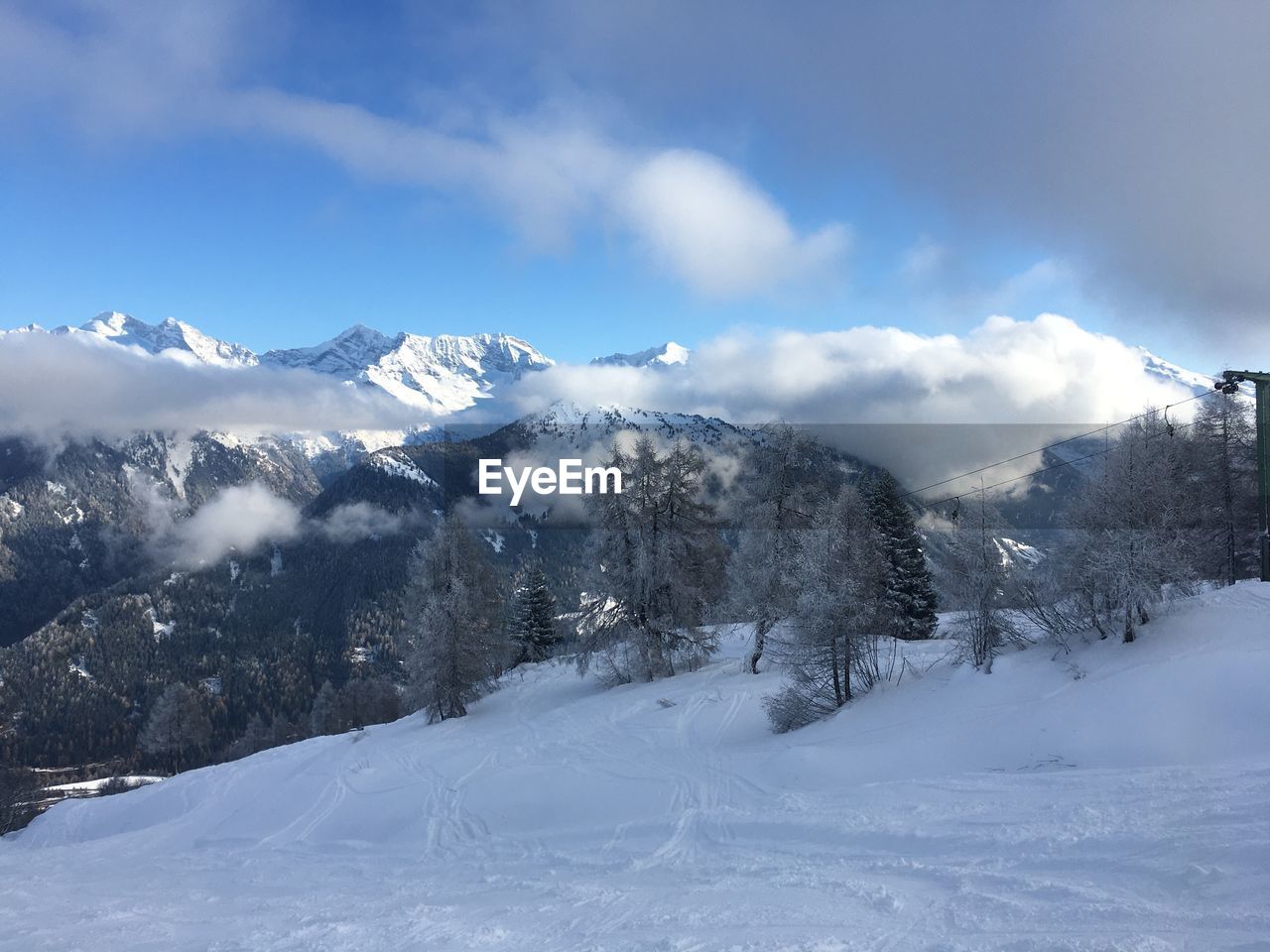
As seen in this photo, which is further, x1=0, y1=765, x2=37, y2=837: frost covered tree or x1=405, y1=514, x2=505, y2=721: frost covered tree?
x1=0, y1=765, x2=37, y2=837: frost covered tree

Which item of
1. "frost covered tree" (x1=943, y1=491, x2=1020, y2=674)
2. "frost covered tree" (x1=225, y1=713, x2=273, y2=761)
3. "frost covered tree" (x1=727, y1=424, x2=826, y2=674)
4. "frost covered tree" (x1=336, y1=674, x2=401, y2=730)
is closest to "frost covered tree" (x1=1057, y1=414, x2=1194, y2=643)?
"frost covered tree" (x1=943, y1=491, x2=1020, y2=674)

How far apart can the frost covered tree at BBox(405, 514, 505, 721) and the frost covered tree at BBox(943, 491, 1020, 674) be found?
1930 cm

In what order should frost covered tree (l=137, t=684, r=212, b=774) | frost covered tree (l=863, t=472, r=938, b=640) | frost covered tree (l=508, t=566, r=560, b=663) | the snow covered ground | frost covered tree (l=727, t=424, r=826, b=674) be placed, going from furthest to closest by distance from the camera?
1. frost covered tree (l=137, t=684, r=212, b=774)
2. frost covered tree (l=508, t=566, r=560, b=663)
3. frost covered tree (l=863, t=472, r=938, b=640)
4. frost covered tree (l=727, t=424, r=826, b=674)
5. the snow covered ground

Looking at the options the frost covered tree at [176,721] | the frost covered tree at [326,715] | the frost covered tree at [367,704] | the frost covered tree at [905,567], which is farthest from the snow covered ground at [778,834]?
the frost covered tree at [176,721]

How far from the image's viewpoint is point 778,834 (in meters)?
12.0

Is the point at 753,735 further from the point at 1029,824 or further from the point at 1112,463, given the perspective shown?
the point at 1112,463

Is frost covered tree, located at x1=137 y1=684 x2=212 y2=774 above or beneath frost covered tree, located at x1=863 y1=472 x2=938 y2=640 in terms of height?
beneath

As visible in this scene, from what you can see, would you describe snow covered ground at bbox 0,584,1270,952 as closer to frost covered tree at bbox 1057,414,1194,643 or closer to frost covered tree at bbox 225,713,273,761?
frost covered tree at bbox 1057,414,1194,643

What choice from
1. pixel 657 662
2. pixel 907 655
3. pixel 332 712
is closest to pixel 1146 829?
pixel 907 655

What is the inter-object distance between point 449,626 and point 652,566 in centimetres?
906

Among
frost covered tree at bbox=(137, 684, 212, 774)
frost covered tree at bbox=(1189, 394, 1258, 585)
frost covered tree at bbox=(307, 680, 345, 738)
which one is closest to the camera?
frost covered tree at bbox=(1189, 394, 1258, 585)

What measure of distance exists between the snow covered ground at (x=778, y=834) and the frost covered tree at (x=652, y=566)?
18.1 ft

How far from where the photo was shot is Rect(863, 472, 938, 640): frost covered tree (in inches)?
1240

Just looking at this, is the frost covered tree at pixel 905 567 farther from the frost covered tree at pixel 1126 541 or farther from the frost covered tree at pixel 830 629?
the frost covered tree at pixel 1126 541
